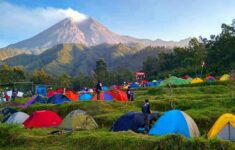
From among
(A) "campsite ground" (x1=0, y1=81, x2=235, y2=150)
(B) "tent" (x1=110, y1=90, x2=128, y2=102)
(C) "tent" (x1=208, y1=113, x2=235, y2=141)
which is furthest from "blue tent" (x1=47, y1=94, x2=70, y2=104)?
(C) "tent" (x1=208, y1=113, x2=235, y2=141)

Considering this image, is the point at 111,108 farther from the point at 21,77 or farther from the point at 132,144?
the point at 21,77

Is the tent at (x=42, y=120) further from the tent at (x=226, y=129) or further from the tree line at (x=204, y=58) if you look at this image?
the tree line at (x=204, y=58)

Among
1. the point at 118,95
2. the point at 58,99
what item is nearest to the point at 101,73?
the point at 58,99

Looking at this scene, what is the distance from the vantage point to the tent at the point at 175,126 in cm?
1793

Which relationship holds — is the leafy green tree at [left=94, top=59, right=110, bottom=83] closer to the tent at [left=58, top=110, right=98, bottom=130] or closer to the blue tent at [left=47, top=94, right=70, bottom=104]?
the blue tent at [left=47, top=94, right=70, bottom=104]

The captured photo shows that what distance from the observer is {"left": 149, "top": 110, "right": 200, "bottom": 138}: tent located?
1793cm

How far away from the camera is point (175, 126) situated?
59.4ft

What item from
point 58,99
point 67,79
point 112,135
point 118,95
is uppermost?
point 67,79

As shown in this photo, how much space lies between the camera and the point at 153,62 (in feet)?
331

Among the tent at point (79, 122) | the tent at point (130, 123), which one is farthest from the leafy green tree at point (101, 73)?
the tent at point (130, 123)

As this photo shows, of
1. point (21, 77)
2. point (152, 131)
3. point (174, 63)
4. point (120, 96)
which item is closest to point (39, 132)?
point (152, 131)

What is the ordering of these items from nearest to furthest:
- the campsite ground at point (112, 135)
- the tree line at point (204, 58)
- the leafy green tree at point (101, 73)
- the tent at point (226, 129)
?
the campsite ground at point (112, 135) < the tent at point (226, 129) < the tree line at point (204, 58) < the leafy green tree at point (101, 73)

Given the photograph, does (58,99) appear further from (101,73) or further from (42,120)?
(101,73)

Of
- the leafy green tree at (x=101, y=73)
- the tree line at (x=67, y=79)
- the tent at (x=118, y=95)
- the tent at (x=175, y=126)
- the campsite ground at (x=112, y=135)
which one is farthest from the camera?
the leafy green tree at (x=101, y=73)
